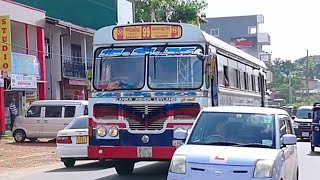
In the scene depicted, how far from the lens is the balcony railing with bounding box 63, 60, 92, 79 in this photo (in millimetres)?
38969

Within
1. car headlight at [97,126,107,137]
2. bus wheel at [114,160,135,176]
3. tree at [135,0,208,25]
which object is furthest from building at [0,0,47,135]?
tree at [135,0,208,25]

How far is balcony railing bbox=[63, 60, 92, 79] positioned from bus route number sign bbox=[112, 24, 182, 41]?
25.5 meters

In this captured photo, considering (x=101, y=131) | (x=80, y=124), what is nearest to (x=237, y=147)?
(x=101, y=131)

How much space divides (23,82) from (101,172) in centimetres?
1643

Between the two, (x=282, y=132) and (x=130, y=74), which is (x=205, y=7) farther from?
(x=282, y=132)

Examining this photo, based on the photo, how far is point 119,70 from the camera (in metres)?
13.2

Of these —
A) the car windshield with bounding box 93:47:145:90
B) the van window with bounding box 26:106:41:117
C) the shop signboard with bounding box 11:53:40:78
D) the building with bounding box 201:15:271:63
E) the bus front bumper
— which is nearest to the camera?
the bus front bumper

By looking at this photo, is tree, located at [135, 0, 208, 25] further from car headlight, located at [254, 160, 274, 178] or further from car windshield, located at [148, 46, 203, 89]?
car headlight, located at [254, 160, 274, 178]

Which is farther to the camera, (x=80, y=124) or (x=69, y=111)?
(x=69, y=111)

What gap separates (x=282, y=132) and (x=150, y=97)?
13.0ft

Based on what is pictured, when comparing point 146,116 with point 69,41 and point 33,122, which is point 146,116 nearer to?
point 33,122

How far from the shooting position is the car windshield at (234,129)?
920cm

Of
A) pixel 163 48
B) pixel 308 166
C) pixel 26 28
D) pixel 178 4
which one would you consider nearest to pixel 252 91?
pixel 308 166

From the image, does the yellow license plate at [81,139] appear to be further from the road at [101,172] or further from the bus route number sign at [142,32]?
the bus route number sign at [142,32]
